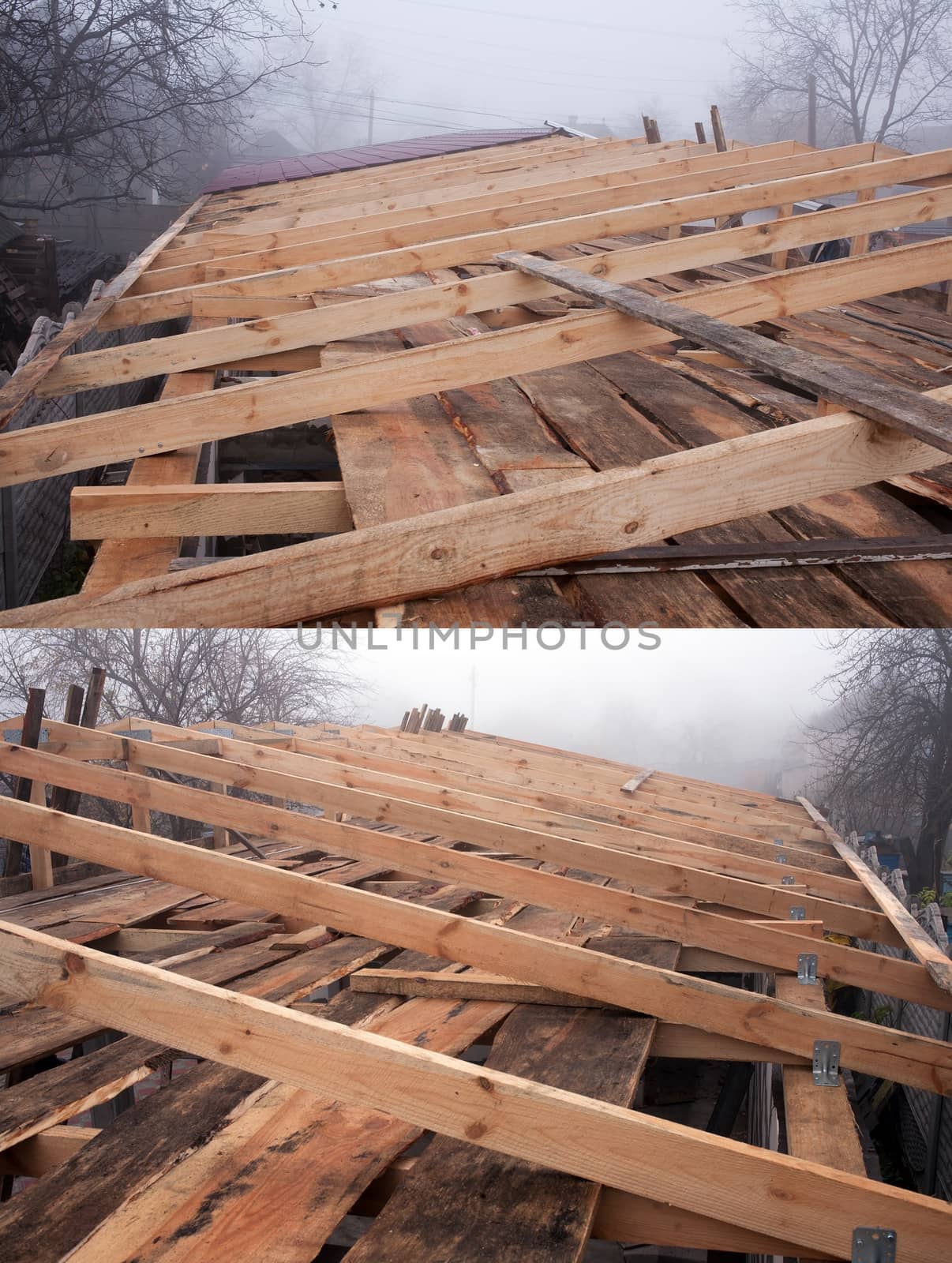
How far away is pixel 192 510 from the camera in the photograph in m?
3.03

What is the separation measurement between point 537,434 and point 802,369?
126 centimetres

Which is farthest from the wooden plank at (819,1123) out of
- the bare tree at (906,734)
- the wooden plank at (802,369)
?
the bare tree at (906,734)

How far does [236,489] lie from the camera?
3.04 meters

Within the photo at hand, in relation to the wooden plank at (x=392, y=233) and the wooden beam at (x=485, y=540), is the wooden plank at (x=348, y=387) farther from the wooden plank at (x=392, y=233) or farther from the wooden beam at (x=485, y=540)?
the wooden plank at (x=392, y=233)

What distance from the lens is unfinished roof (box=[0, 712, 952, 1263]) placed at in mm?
1740

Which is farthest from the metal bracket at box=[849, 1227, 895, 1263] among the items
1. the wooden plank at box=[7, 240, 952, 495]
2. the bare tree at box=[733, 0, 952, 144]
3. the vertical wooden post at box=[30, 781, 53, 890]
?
the bare tree at box=[733, 0, 952, 144]

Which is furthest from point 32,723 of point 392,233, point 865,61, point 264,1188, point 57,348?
point 865,61

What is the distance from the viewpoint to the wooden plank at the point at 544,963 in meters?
2.57

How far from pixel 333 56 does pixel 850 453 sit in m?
96.9

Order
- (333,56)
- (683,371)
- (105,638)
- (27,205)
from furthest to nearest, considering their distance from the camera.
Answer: (333,56) < (27,205) < (105,638) < (683,371)

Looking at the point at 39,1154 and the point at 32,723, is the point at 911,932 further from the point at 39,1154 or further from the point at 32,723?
the point at 32,723

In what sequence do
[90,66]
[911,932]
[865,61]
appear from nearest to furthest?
[911,932] → [90,66] → [865,61]

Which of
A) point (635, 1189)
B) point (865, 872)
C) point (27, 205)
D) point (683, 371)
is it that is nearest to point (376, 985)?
point (635, 1189)

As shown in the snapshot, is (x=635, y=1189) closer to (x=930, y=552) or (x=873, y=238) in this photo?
(x=930, y=552)
